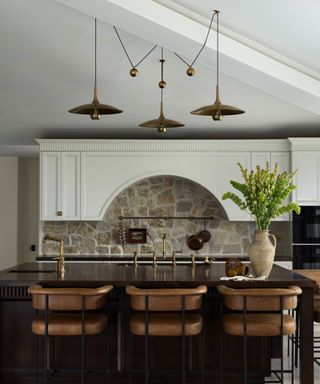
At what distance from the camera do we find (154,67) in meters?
6.68

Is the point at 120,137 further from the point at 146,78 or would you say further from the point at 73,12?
the point at 73,12

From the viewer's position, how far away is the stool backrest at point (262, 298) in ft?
13.9

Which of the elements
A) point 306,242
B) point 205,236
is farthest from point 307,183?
point 205,236

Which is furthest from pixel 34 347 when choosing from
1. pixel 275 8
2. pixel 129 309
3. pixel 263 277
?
pixel 275 8

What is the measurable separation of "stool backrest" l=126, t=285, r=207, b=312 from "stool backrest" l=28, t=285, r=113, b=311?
0.24 m

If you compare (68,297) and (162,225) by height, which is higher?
(162,225)

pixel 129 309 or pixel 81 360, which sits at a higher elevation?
pixel 129 309

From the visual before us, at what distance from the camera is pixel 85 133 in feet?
27.9

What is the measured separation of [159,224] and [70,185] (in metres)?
1.43

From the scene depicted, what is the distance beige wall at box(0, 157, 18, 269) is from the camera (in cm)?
1095

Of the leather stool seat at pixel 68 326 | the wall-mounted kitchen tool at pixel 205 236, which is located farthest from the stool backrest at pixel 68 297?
the wall-mounted kitchen tool at pixel 205 236

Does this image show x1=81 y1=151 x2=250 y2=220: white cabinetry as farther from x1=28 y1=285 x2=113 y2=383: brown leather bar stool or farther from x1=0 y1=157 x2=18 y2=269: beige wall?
x1=28 y1=285 x2=113 y2=383: brown leather bar stool

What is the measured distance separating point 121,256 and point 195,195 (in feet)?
4.60

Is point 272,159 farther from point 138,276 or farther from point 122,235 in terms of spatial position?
point 138,276
